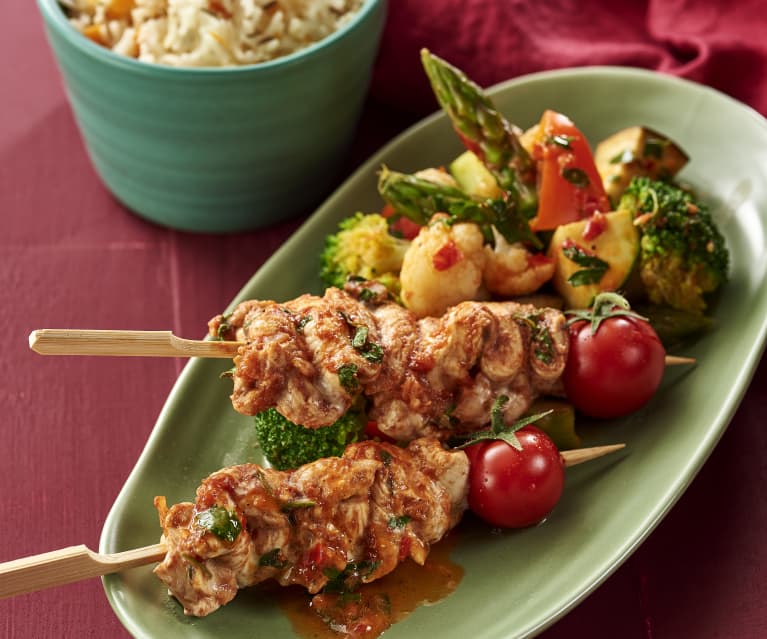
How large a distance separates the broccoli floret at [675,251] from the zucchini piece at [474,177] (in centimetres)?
54

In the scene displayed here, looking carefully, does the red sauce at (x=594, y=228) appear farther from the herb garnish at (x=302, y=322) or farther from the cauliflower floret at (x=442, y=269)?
the herb garnish at (x=302, y=322)

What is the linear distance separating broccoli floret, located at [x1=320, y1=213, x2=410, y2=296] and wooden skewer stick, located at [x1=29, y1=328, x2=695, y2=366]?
0.82 m

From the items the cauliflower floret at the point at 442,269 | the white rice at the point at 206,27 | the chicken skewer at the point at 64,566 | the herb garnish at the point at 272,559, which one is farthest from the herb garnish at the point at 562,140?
the chicken skewer at the point at 64,566

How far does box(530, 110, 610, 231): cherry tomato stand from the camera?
4.15 metres

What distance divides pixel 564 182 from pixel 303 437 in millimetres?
1471

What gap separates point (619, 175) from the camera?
4383 mm

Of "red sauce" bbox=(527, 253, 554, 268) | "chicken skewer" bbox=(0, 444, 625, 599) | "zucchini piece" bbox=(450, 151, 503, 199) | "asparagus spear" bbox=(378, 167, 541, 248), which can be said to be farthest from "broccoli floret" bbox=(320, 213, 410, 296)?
"chicken skewer" bbox=(0, 444, 625, 599)

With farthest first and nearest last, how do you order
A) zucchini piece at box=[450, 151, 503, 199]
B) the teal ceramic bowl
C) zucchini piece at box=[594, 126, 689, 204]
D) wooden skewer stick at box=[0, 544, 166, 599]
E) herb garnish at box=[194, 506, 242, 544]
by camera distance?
zucchini piece at box=[594, 126, 689, 204]
zucchini piece at box=[450, 151, 503, 199]
the teal ceramic bowl
herb garnish at box=[194, 506, 242, 544]
wooden skewer stick at box=[0, 544, 166, 599]

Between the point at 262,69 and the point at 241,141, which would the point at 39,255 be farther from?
the point at 262,69

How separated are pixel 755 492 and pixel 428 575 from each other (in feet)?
4.43

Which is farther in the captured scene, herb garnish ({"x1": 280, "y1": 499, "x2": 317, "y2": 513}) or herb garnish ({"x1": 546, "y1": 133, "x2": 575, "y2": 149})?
herb garnish ({"x1": 546, "y1": 133, "x2": 575, "y2": 149})

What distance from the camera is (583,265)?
397 cm

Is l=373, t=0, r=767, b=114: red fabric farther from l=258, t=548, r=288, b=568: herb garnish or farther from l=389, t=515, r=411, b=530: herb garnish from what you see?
l=258, t=548, r=288, b=568: herb garnish

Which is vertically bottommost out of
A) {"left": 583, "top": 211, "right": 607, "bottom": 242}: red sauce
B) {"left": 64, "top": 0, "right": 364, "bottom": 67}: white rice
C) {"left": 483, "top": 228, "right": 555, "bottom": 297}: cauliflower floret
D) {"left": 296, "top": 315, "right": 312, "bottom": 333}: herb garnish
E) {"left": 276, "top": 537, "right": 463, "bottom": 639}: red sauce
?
{"left": 276, "top": 537, "right": 463, "bottom": 639}: red sauce
